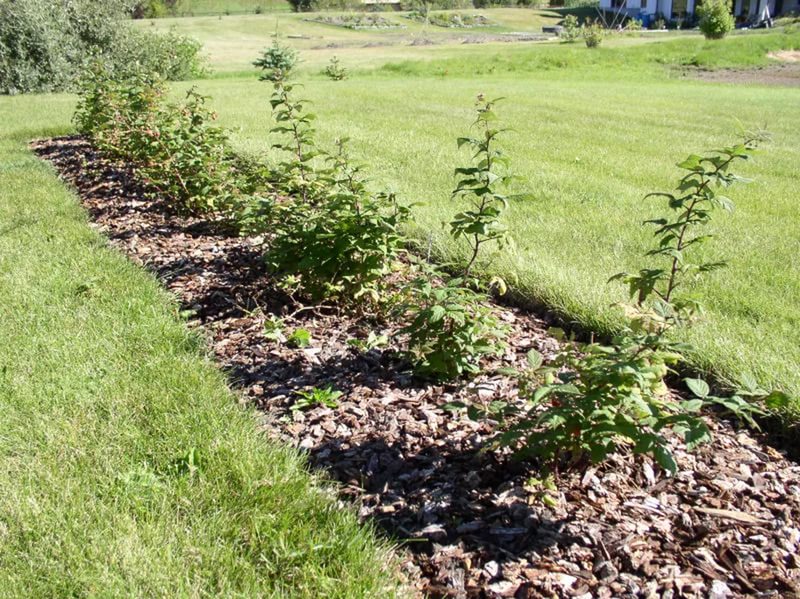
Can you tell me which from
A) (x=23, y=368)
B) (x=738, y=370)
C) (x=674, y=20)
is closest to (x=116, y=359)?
(x=23, y=368)

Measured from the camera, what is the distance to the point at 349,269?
3.62 meters

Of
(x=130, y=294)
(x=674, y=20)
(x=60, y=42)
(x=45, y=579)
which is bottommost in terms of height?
(x=45, y=579)

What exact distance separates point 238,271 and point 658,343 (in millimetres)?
2915

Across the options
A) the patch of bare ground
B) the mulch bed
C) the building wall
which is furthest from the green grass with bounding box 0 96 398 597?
the building wall

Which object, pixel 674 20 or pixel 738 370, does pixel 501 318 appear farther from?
pixel 674 20

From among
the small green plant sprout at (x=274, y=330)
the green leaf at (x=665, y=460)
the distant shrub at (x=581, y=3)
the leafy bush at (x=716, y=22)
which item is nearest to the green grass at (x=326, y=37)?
the distant shrub at (x=581, y=3)

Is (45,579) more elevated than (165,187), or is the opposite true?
(165,187)

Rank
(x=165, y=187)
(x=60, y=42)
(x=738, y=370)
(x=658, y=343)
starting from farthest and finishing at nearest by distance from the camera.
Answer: (x=60, y=42), (x=165, y=187), (x=738, y=370), (x=658, y=343)

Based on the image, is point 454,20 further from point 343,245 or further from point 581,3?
point 343,245

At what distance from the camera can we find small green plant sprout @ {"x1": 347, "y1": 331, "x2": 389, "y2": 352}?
3.32m

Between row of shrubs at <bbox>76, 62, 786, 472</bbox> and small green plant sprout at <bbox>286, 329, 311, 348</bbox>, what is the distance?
321mm

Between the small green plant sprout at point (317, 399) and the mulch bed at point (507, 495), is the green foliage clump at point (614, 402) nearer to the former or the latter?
the mulch bed at point (507, 495)

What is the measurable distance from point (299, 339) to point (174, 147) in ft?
9.00

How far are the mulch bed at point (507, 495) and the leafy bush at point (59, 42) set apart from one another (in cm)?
1597
